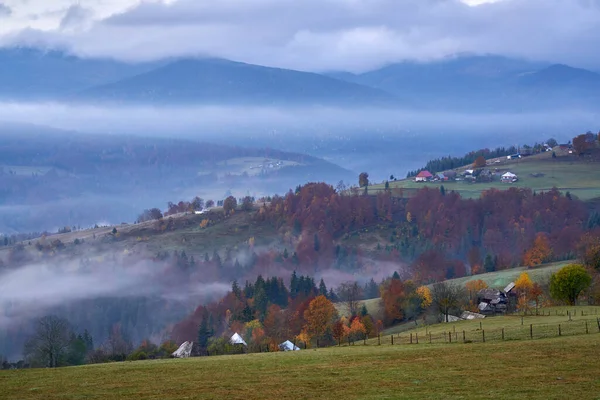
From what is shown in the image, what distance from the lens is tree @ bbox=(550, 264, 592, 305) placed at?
2793 inches

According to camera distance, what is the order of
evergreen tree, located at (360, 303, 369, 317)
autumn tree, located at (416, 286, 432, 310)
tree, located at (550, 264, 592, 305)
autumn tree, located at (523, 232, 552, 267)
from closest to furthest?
tree, located at (550, 264, 592, 305), autumn tree, located at (416, 286, 432, 310), evergreen tree, located at (360, 303, 369, 317), autumn tree, located at (523, 232, 552, 267)

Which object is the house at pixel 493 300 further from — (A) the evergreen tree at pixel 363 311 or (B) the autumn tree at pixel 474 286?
(A) the evergreen tree at pixel 363 311

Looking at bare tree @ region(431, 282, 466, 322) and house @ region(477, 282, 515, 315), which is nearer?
bare tree @ region(431, 282, 466, 322)

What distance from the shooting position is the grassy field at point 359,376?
28.8m

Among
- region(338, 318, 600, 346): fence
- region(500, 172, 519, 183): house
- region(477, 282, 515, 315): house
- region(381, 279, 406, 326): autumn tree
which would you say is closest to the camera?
region(338, 318, 600, 346): fence

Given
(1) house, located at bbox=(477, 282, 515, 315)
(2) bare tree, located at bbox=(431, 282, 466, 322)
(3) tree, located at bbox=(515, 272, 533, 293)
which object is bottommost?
(1) house, located at bbox=(477, 282, 515, 315)

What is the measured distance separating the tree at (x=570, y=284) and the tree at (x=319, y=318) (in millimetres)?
23371

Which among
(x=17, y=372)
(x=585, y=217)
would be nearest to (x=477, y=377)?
(x=17, y=372)

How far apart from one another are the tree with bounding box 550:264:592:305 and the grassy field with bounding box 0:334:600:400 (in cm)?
3297

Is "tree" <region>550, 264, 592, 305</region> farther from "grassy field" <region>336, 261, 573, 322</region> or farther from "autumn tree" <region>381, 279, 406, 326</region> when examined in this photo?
"autumn tree" <region>381, 279, 406, 326</region>

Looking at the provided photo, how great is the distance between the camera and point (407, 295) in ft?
310

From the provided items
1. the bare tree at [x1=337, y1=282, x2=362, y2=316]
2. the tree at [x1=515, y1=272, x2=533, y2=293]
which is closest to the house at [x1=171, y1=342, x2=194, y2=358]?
the bare tree at [x1=337, y1=282, x2=362, y2=316]

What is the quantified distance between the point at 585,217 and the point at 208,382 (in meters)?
145

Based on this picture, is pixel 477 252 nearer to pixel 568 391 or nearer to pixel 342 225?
pixel 342 225
